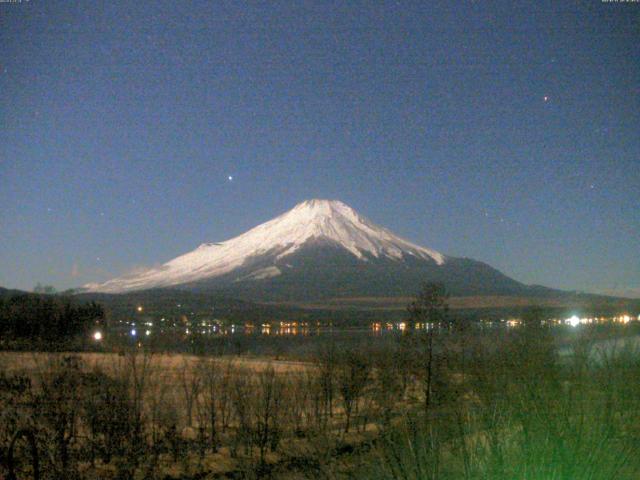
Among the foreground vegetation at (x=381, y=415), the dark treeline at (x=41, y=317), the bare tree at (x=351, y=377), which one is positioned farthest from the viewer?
the dark treeline at (x=41, y=317)

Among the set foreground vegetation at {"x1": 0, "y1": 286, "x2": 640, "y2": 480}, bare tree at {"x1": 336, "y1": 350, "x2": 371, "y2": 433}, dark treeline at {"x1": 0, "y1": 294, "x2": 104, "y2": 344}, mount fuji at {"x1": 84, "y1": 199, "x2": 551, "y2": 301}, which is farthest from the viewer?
mount fuji at {"x1": 84, "y1": 199, "x2": 551, "y2": 301}

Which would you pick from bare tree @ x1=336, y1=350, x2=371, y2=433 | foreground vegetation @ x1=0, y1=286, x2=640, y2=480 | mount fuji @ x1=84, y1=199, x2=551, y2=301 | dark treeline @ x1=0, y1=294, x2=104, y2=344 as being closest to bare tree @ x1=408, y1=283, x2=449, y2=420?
foreground vegetation @ x1=0, y1=286, x2=640, y2=480

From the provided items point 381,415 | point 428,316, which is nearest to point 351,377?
point 428,316

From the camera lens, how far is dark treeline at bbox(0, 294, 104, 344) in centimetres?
3312

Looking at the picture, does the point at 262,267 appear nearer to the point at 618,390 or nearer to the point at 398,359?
the point at 398,359

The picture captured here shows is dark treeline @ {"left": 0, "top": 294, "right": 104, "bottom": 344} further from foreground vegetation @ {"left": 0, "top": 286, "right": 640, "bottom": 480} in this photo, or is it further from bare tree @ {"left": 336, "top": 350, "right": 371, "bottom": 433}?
foreground vegetation @ {"left": 0, "top": 286, "right": 640, "bottom": 480}

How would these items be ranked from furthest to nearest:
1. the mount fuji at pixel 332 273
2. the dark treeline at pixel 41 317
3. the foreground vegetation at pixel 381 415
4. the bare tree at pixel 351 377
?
Answer: 1. the mount fuji at pixel 332 273
2. the dark treeline at pixel 41 317
3. the bare tree at pixel 351 377
4. the foreground vegetation at pixel 381 415

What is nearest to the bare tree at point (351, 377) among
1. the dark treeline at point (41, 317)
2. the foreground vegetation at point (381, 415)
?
the foreground vegetation at point (381, 415)

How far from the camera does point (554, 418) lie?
203 inches

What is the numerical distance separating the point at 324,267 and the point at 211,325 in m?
Result: 82.3

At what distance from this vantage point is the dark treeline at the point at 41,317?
33.1 metres

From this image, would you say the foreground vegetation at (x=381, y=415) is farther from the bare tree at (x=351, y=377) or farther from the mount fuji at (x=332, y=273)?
the mount fuji at (x=332, y=273)

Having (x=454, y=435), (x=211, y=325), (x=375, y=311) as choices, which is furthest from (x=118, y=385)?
(x=375, y=311)

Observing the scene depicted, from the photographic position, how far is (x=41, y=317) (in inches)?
1416
